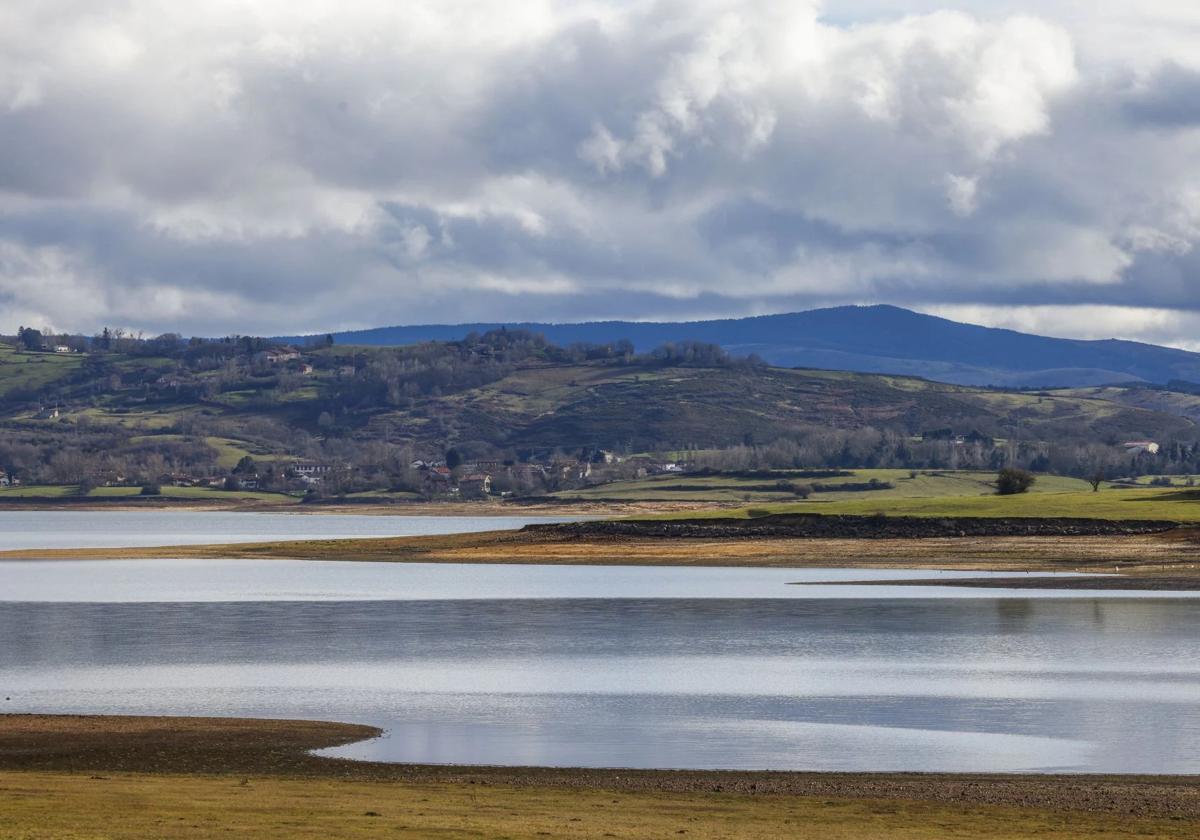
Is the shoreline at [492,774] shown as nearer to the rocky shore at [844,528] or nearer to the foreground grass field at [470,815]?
the foreground grass field at [470,815]

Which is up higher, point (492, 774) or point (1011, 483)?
point (1011, 483)

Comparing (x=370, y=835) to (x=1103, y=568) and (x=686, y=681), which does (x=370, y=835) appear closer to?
(x=686, y=681)

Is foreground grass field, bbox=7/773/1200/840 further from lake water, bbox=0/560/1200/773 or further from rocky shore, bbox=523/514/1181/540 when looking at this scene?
rocky shore, bbox=523/514/1181/540

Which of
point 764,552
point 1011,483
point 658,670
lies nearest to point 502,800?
point 658,670

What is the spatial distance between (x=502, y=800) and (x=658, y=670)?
22732mm

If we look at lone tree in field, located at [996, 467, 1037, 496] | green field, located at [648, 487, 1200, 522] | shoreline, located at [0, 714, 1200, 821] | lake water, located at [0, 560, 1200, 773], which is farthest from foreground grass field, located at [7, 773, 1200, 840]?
lone tree in field, located at [996, 467, 1037, 496]

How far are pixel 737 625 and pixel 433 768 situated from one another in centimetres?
3434

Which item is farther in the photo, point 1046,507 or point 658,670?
point 1046,507

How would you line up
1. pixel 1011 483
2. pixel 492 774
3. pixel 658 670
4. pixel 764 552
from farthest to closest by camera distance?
pixel 1011 483 → pixel 764 552 → pixel 658 670 → pixel 492 774

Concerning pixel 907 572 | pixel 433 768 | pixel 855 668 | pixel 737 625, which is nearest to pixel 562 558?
pixel 907 572

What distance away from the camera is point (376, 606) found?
7712 centimetres

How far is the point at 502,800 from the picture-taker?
28391mm

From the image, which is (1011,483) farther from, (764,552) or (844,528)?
(764,552)

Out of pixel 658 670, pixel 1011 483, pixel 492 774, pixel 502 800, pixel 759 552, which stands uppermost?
pixel 1011 483
